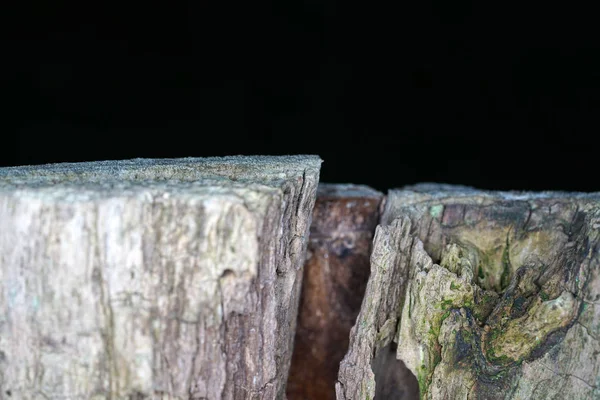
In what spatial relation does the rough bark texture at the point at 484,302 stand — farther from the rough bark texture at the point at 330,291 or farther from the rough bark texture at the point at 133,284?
the rough bark texture at the point at 133,284

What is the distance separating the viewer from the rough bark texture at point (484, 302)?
235cm

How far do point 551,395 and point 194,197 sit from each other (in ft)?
5.03

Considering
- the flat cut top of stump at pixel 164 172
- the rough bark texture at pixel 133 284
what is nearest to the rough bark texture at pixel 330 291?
the flat cut top of stump at pixel 164 172

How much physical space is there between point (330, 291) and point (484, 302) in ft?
2.80

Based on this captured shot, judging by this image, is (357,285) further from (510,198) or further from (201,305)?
(201,305)

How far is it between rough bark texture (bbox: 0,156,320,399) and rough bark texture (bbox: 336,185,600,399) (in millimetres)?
629

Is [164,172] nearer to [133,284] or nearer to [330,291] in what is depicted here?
[133,284]

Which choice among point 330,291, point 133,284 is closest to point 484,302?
point 330,291

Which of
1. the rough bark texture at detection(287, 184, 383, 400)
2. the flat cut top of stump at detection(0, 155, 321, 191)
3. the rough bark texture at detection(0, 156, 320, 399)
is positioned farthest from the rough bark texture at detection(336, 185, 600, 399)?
the rough bark texture at detection(0, 156, 320, 399)

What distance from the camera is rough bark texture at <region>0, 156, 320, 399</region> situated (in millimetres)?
2057

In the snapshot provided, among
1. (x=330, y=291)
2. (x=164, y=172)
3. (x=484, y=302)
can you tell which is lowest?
(x=330, y=291)

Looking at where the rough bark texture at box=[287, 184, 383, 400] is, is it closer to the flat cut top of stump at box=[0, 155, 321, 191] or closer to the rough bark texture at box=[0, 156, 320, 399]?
the flat cut top of stump at box=[0, 155, 321, 191]

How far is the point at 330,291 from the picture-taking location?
10.4 feet

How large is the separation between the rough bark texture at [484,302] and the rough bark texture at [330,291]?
0.32 metres
